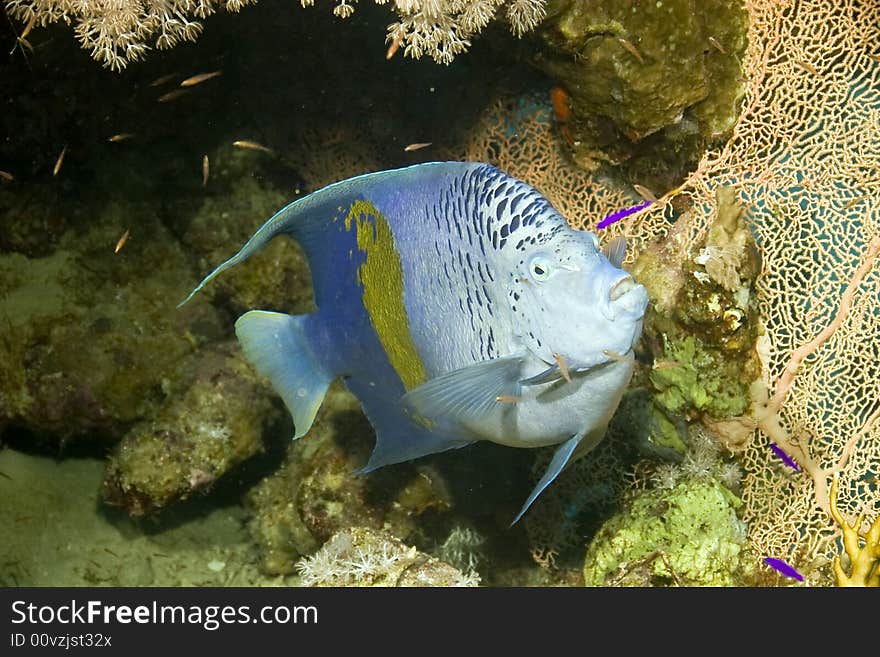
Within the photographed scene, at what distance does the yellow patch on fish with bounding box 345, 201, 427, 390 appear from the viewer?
231 centimetres

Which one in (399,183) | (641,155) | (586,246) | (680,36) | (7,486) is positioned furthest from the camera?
(7,486)

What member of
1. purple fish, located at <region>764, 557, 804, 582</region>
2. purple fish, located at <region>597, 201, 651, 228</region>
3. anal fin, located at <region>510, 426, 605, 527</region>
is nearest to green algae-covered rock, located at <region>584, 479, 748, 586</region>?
purple fish, located at <region>764, 557, 804, 582</region>

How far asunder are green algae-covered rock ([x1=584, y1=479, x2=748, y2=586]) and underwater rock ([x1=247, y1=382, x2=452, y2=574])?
106 centimetres

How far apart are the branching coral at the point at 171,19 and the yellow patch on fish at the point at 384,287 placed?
0.98 m

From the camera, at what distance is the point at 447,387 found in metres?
1.98

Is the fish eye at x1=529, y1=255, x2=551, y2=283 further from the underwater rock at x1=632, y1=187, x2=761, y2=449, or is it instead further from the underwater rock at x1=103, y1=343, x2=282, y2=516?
the underwater rock at x1=103, y1=343, x2=282, y2=516

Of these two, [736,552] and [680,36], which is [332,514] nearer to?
[736,552]

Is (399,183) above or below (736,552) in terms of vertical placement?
above

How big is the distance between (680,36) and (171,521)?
4.60 m

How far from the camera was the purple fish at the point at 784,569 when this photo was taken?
10.4 ft

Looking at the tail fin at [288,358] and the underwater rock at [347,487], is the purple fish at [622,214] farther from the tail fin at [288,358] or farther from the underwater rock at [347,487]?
the tail fin at [288,358]

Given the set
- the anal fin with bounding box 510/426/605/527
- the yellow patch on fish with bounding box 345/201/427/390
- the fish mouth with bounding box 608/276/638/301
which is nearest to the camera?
the fish mouth with bounding box 608/276/638/301

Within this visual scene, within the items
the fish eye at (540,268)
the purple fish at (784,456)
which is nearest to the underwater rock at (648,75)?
the purple fish at (784,456)

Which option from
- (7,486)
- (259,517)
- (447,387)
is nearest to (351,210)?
Answer: (447,387)
